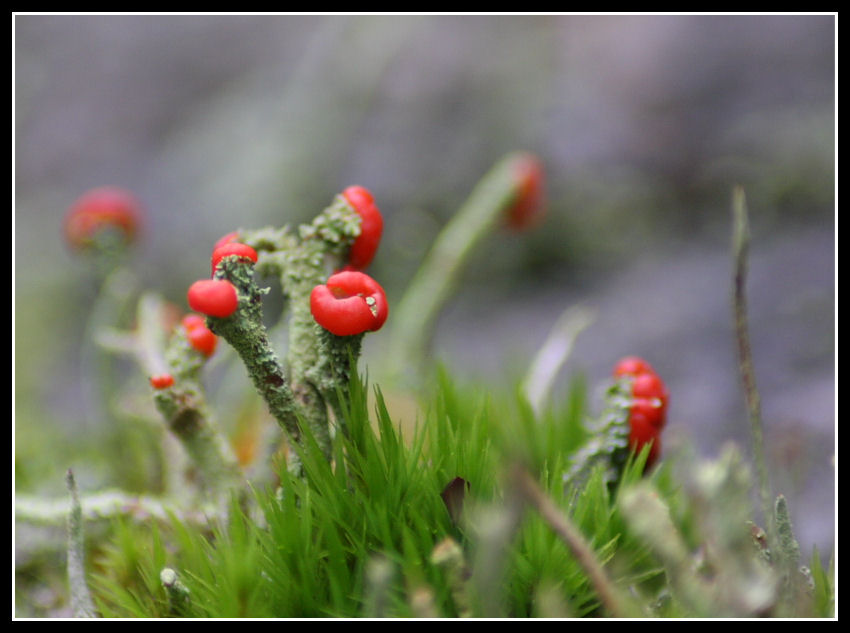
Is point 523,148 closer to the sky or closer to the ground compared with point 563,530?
closer to the sky

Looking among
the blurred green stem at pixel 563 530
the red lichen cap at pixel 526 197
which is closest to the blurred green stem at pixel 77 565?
the blurred green stem at pixel 563 530

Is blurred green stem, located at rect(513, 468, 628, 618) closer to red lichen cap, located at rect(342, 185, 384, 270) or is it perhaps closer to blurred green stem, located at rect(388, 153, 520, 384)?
red lichen cap, located at rect(342, 185, 384, 270)

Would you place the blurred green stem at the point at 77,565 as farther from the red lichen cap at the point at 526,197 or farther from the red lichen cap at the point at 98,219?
the red lichen cap at the point at 526,197

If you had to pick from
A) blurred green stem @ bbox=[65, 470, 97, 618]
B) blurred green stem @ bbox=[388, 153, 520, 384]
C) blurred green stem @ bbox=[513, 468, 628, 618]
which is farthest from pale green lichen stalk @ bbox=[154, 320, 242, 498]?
blurred green stem @ bbox=[388, 153, 520, 384]

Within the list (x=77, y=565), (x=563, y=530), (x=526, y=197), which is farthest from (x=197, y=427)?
(x=526, y=197)

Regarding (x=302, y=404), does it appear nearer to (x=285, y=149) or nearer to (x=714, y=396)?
(x=714, y=396)

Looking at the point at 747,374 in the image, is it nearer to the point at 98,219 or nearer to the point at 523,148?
the point at 98,219

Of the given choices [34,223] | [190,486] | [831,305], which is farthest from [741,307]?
[34,223]

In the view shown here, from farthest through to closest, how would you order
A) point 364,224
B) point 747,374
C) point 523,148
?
point 523,148
point 364,224
point 747,374

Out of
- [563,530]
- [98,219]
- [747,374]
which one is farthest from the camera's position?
[98,219]
